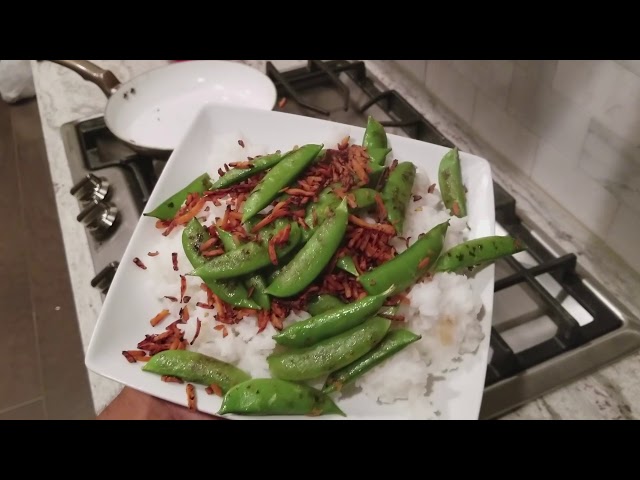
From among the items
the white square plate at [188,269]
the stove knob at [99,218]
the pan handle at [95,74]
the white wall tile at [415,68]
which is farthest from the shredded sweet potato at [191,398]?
the white wall tile at [415,68]

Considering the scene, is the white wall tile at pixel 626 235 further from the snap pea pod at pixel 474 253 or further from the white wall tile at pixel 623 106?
the snap pea pod at pixel 474 253

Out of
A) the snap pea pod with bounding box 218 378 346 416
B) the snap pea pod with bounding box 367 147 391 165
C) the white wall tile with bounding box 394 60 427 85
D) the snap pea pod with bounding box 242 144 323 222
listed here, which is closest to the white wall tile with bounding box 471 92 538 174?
the white wall tile with bounding box 394 60 427 85

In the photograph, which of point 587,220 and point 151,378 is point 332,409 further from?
point 587,220

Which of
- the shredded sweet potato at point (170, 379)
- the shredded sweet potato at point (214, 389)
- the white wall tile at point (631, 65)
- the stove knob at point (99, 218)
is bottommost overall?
the stove knob at point (99, 218)

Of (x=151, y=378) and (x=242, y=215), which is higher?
(x=242, y=215)

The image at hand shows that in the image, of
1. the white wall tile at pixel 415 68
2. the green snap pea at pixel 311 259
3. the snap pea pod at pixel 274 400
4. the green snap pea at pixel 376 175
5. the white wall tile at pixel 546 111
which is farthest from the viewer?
the white wall tile at pixel 415 68

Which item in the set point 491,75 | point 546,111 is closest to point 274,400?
point 546,111

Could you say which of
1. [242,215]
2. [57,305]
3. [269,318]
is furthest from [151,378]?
[57,305]
